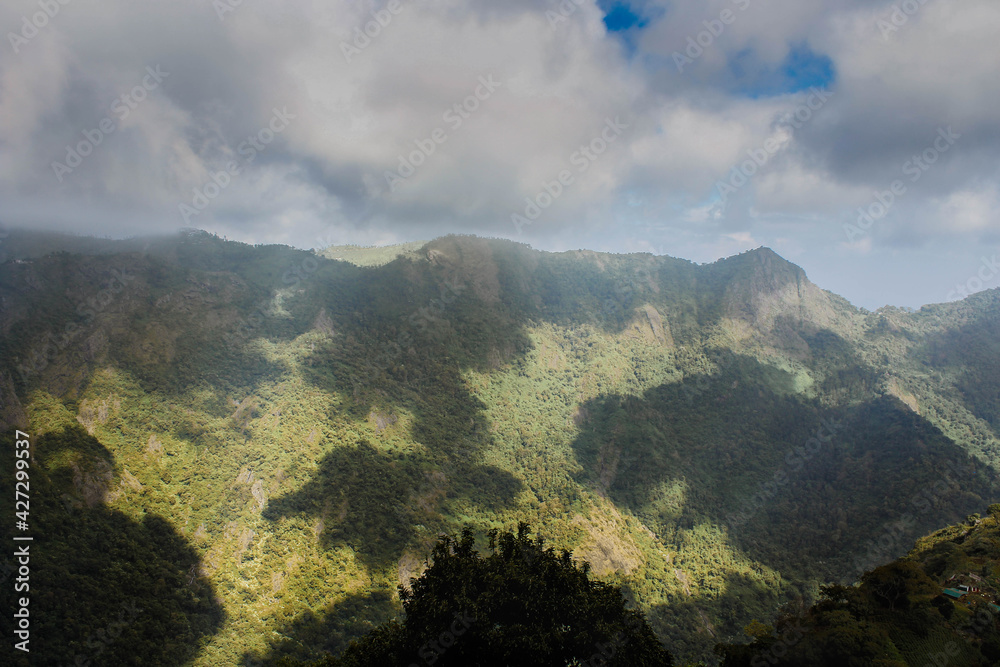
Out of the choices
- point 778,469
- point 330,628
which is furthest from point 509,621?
point 778,469

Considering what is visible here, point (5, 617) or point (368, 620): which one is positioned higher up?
point (5, 617)

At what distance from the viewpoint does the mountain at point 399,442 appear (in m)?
74.9

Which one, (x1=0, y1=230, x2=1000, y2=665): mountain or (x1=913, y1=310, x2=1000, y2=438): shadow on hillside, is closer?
(x1=0, y1=230, x2=1000, y2=665): mountain

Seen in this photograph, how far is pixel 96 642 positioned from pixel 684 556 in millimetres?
125559

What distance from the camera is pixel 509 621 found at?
3375cm

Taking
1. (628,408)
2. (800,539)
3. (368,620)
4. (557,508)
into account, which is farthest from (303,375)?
(800,539)

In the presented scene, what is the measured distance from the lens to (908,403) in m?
154

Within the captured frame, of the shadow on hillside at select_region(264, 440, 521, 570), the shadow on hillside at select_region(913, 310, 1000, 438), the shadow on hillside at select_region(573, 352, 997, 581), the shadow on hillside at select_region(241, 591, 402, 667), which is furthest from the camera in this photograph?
the shadow on hillside at select_region(913, 310, 1000, 438)

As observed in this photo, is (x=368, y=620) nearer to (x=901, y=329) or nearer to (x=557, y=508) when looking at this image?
(x=557, y=508)
